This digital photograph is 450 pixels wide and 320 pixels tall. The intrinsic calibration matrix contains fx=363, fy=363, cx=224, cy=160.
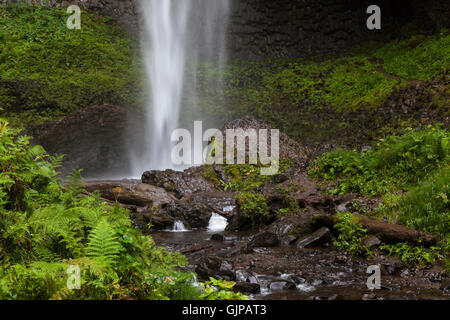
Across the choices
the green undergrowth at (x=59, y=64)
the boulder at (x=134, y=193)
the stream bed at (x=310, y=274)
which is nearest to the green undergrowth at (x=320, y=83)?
the green undergrowth at (x=59, y=64)

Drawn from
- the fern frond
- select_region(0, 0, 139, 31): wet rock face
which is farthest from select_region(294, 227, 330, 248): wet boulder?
select_region(0, 0, 139, 31): wet rock face

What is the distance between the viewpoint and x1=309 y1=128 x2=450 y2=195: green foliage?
8.33 m

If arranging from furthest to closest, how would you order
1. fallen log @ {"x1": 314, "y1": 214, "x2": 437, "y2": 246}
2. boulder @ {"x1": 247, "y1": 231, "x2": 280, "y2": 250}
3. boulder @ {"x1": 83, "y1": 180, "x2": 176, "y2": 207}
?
boulder @ {"x1": 83, "y1": 180, "x2": 176, "y2": 207}, boulder @ {"x1": 247, "y1": 231, "x2": 280, "y2": 250}, fallen log @ {"x1": 314, "y1": 214, "x2": 437, "y2": 246}

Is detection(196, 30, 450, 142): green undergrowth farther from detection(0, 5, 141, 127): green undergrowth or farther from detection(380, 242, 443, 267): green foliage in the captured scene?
detection(380, 242, 443, 267): green foliage

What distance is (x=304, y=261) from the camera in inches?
243

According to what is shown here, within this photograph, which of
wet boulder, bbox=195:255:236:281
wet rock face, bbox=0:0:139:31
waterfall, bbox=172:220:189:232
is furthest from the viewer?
wet rock face, bbox=0:0:139:31

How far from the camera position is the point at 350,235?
661 centimetres

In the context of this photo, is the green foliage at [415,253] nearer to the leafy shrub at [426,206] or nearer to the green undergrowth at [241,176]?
the leafy shrub at [426,206]

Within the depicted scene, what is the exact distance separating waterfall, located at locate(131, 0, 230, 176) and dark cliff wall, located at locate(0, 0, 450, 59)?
142 centimetres

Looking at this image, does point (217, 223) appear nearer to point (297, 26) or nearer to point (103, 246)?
point (103, 246)

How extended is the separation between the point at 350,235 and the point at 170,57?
2232 cm

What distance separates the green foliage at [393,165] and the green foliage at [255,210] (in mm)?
2172

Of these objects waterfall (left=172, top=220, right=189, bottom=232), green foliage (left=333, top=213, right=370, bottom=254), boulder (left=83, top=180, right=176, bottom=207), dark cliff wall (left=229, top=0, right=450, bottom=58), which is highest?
dark cliff wall (left=229, top=0, right=450, bottom=58)

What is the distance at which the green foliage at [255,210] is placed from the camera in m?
8.70
